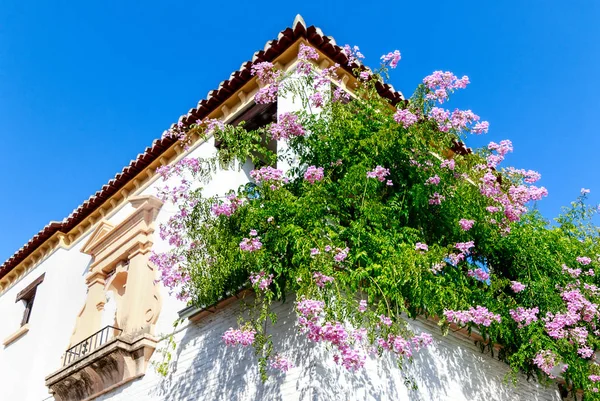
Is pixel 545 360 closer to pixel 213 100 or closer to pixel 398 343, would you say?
pixel 398 343

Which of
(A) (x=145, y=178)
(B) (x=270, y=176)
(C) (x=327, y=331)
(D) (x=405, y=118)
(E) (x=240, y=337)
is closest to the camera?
(C) (x=327, y=331)

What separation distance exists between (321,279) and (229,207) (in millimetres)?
1374

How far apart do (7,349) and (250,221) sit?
7822 millimetres

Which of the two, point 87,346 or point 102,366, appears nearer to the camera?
point 102,366

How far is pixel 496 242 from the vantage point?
695cm

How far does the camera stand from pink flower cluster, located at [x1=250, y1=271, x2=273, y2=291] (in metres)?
5.07

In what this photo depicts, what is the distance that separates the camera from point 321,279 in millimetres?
4703

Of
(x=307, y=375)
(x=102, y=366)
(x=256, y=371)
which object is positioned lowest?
(x=307, y=375)

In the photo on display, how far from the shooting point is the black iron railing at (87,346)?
27.0 feet

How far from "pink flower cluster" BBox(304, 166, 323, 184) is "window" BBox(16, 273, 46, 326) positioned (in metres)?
7.44

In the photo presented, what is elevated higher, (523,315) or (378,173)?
(378,173)

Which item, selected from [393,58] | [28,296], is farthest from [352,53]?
[28,296]

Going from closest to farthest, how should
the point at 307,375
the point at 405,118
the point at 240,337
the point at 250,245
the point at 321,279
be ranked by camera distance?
the point at 321,279 < the point at 240,337 < the point at 307,375 < the point at 250,245 < the point at 405,118

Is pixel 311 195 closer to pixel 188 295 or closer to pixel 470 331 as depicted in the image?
pixel 188 295
